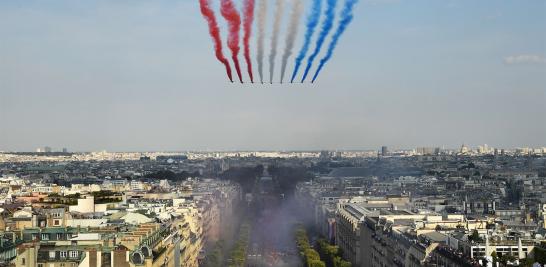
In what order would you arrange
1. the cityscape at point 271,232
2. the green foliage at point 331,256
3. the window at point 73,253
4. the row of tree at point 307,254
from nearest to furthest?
the window at point 73,253 → the cityscape at point 271,232 → the row of tree at point 307,254 → the green foliage at point 331,256

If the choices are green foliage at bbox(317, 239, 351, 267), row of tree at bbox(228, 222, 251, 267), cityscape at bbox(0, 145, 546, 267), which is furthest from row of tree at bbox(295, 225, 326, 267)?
row of tree at bbox(228, 222, 251, 267)

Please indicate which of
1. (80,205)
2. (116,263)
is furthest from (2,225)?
(80,205)

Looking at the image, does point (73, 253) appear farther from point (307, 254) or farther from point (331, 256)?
point (331, 256)

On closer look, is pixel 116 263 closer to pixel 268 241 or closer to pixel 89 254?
pixel 89 254

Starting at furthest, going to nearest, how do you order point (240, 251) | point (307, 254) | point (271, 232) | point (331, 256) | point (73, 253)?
point (271, 232) → point (240, 251) → point (331, 256) → point (307, 254) → point (73, 253)

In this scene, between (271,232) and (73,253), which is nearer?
(73,253)

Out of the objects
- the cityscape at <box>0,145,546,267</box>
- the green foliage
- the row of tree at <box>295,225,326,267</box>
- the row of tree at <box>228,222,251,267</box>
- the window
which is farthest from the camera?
the row of tree at <box>228,222,251,267</box>

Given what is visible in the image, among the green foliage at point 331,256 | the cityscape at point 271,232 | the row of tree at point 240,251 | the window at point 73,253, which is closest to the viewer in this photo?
the window at point 73,253

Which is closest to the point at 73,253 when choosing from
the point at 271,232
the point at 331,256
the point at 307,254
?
the point at 307,254

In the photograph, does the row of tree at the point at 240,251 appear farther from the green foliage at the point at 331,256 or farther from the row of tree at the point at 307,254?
the green foliage at the point at 331,256

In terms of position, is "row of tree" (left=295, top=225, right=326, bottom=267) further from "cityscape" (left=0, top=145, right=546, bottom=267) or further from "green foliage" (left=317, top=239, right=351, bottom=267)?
"green foliage" (left=317, top=239, right=351, bottom=267)

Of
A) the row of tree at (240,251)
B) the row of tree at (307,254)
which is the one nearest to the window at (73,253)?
the row of tree at (240,251)
